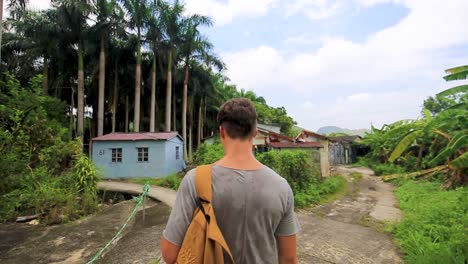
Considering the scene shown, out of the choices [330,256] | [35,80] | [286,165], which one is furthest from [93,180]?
[330,256]

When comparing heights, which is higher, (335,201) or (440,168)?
(440,168)

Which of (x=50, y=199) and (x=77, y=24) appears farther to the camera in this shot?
(x=77, y=24)

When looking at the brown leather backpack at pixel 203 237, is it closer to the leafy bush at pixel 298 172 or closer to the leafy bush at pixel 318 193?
the leafy bush at pixel 318 193

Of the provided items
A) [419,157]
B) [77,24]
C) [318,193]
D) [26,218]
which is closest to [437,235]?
[318,193]

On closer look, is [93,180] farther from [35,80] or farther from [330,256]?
[330,256]

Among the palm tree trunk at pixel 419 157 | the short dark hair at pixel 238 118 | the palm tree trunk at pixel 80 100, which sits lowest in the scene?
the palm tree trunk at pixel 419 157

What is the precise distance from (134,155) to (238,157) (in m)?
17.4

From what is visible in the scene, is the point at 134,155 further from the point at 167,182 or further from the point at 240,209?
the point at 240,209

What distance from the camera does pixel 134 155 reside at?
17.5 metres

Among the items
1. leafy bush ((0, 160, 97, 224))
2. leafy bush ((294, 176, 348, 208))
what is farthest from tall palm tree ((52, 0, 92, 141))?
leafy bush ((294, 176, 348, 208))

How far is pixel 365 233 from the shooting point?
21.6 ft

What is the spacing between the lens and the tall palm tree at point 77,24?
60.0 feet

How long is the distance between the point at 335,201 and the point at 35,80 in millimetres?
11423

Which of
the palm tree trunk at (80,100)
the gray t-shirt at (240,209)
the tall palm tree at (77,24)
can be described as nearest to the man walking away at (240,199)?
the gray t-shirt at (240,209)
